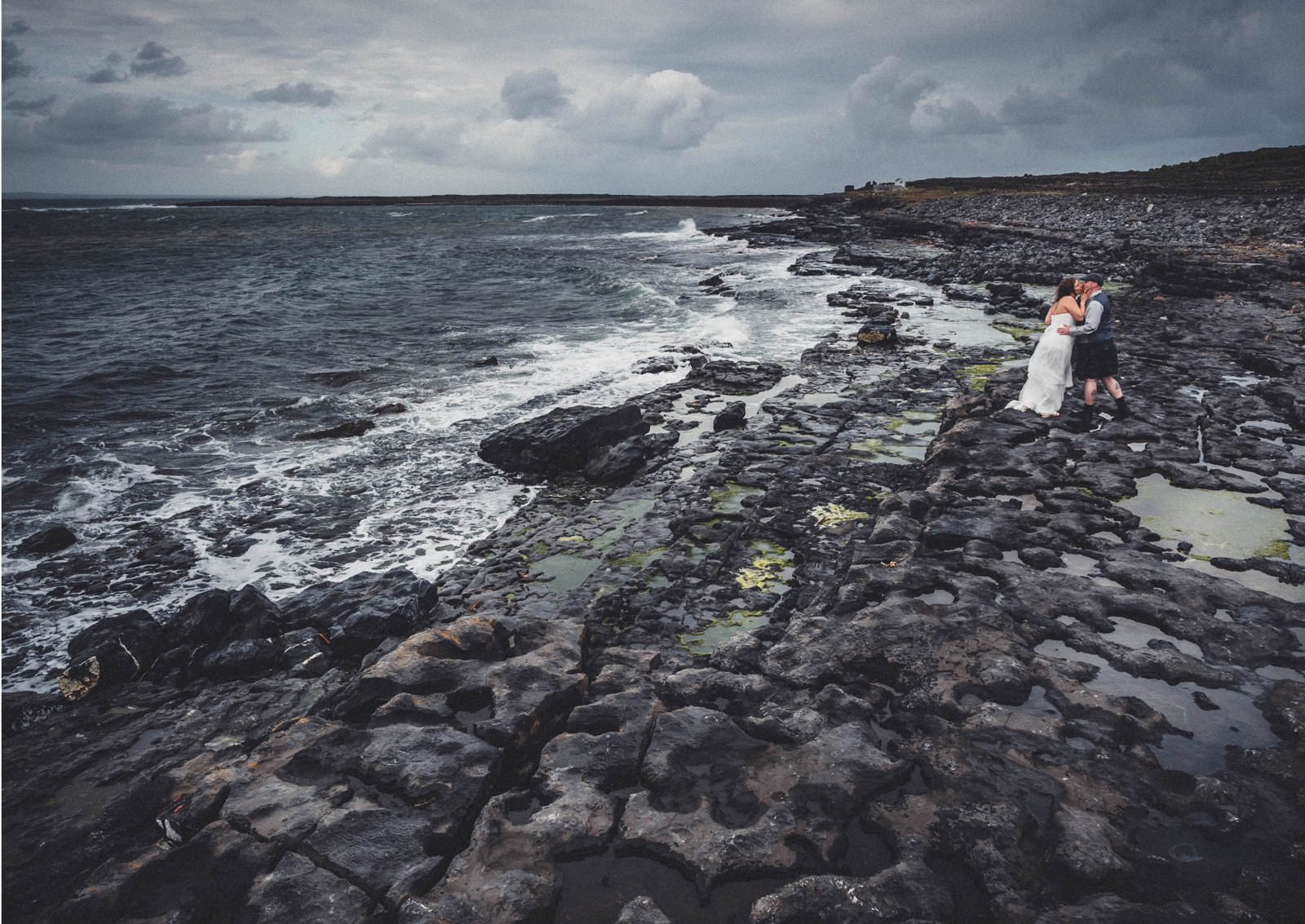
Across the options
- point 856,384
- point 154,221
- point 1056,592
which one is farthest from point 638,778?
point 154,221

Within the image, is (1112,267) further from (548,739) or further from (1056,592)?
(548,739)

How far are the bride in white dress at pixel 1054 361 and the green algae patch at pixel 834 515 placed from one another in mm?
5596

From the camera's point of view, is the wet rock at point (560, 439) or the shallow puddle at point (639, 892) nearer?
the shallow puddle at point (639, 892)

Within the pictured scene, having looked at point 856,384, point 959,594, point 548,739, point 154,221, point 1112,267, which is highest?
point 154,221

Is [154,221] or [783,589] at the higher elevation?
[154,221]

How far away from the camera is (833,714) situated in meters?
5.65

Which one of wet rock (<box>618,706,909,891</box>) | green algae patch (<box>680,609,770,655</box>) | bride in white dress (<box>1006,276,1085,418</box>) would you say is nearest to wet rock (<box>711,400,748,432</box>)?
bride in white dress (<box>1006,276,1085,418</box>)

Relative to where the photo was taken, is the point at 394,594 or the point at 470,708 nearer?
the point at 470,708

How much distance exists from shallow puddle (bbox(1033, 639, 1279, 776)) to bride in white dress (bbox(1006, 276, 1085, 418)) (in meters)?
8.03

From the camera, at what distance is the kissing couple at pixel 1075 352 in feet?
39.9

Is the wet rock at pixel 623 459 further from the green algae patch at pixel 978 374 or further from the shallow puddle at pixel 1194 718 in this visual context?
the green algae patch at pixel 978 374

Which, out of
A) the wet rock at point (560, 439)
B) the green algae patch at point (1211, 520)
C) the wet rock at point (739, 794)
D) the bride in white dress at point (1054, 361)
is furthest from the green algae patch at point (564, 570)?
the bride in white dress at point (1054, 361)

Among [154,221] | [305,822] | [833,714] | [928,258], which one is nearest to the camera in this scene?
[305,822]

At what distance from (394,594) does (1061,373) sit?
1285cm
